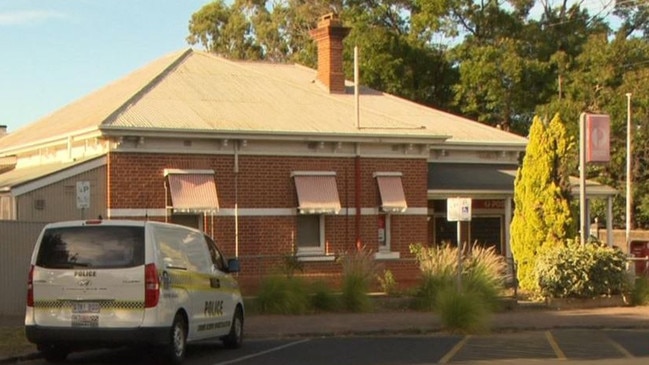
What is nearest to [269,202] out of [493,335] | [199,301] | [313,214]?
[313,214]

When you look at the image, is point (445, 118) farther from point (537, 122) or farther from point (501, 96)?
point (501, 96)

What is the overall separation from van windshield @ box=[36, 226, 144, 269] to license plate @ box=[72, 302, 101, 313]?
0.50 m

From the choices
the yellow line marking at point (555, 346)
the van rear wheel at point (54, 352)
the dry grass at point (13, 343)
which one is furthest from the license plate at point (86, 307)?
the yellow line marking at point (555, 346)

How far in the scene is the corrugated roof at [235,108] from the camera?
2792 centimetres

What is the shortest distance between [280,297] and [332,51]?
1236 centimetres

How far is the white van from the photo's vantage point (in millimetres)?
14641

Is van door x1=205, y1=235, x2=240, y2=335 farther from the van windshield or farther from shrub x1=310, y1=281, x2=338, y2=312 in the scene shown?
shrub x1=310, y1=281, x2=338, y2=312

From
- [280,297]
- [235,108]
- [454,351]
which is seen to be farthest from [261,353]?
[235,108]

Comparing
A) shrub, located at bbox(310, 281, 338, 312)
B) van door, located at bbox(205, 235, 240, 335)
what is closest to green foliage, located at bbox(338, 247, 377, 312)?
shrub, located at bbox(310, 281, 338, 312)

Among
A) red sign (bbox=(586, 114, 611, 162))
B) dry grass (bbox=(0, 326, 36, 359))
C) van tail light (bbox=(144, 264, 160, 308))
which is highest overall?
red sign (bbox=(586, 114, 611, 162))

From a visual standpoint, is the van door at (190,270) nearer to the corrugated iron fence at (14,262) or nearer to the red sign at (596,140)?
the corrugated iron fence at (14,262)

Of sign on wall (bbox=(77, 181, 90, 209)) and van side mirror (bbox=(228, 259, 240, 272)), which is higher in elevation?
sign on wall (bbox=(77, 181, 90, 209))

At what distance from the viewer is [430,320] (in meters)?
22.9

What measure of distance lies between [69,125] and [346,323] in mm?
10945
